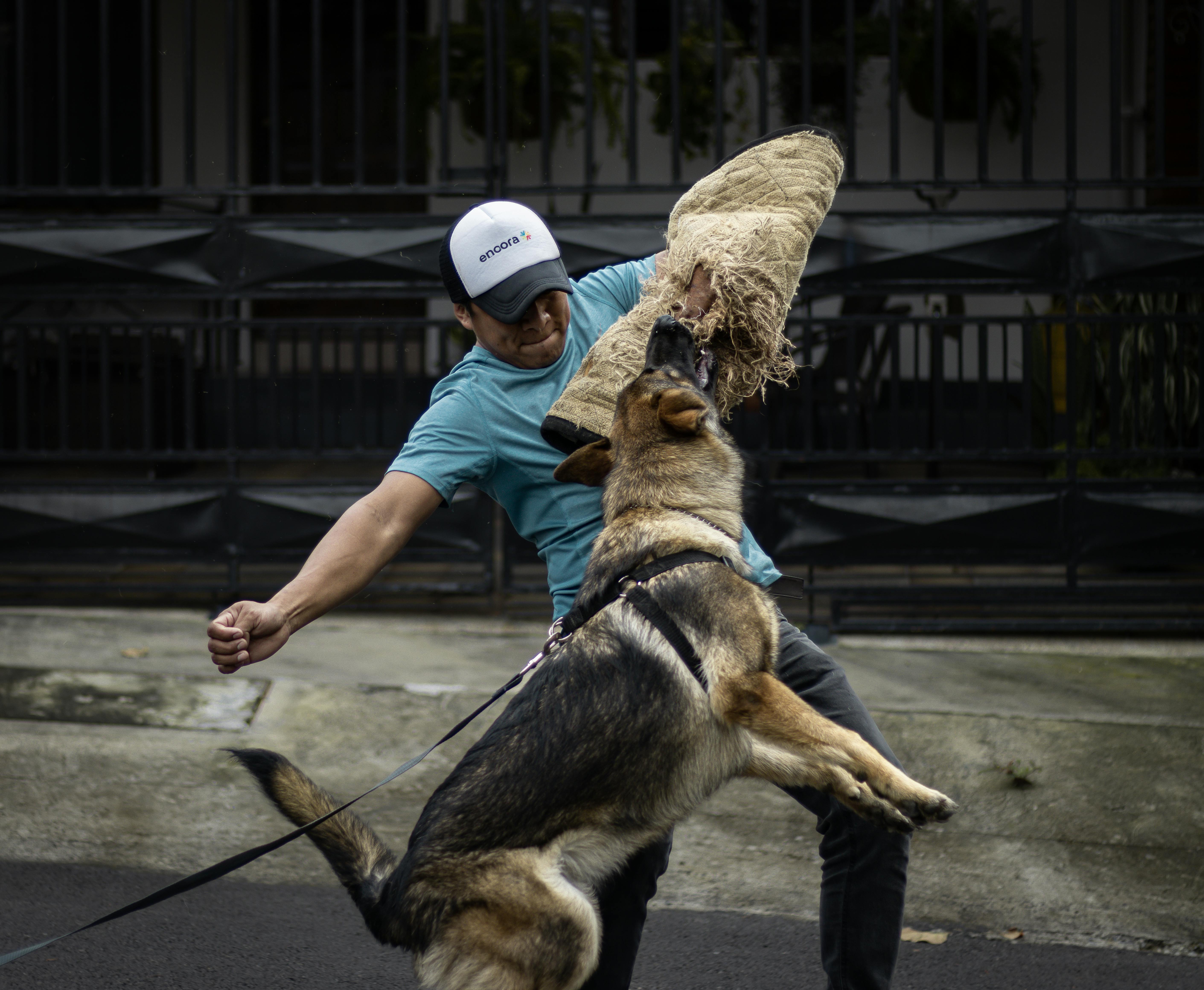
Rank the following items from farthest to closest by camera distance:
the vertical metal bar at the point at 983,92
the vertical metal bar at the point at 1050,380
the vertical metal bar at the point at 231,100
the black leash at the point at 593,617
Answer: the vertical metal bar at the point at 231,100 → the vertical metal bar at the point at 1050,380 → the vertical metal bar at the point at 983,92 → the black leash at the point at 593,617

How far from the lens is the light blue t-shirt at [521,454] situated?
3.01m

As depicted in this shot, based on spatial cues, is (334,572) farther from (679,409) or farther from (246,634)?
(679,409)

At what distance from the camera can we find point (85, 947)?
12.5ft

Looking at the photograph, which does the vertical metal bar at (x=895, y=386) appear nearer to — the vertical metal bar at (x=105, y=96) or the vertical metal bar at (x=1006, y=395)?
the vertical metal bar at (x=1006, y=395)

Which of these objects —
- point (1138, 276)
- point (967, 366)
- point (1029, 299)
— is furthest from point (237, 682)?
point (1029, 299)

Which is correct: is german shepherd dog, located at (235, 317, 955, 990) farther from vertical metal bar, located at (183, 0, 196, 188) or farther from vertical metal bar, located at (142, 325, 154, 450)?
vertical metal bar, located at (183, 0, 196, 188)

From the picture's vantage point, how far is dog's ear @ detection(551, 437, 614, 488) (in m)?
2.95

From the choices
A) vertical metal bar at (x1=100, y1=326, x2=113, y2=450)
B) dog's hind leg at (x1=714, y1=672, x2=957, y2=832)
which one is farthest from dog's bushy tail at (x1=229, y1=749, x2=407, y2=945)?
vertical metal bar at (x1=100, y1=326, x2=113, y2=450)

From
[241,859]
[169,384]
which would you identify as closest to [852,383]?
[169,384]

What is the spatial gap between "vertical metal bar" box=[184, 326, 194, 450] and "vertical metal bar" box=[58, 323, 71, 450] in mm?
643

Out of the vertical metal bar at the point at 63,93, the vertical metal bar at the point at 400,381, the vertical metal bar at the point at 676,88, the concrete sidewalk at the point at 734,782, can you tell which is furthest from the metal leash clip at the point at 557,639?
the vertical metal bar at the point at 63,93

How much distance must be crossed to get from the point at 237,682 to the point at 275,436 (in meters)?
1.66

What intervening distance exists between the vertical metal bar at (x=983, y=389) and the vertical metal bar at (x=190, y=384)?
14.3 ft

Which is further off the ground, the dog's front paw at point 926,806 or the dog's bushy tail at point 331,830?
the dog's front paw at point 926,806
